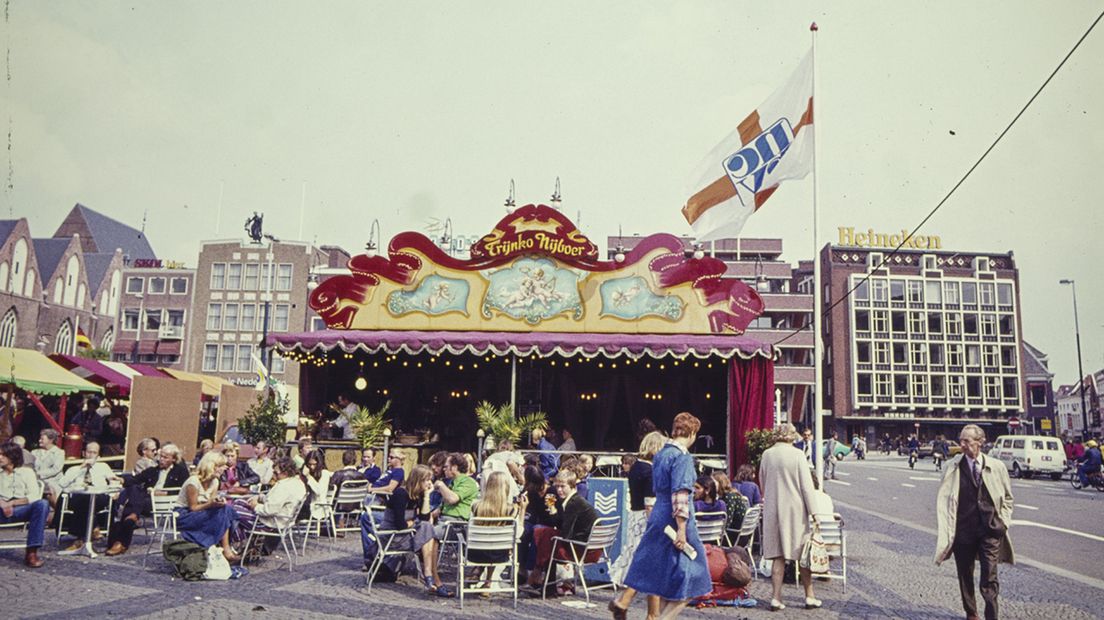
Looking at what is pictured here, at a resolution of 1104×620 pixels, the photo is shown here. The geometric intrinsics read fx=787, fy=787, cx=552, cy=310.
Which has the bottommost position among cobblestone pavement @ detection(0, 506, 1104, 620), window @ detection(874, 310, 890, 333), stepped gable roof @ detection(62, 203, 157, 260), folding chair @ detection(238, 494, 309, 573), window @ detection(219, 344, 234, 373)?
cobblestone pavement @ detection(0, 506, 1104, 620)

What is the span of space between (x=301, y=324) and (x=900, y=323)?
47397mm

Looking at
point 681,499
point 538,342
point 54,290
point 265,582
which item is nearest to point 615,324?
point 538,342

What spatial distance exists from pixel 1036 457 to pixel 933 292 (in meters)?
37.6

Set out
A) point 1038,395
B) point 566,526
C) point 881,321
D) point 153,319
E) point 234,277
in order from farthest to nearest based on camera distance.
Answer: point 1038,395 < point 881,321 < point 153,319 < point 234,277 < point 566,526

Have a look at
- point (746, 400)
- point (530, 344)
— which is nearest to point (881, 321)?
point (746, 400)

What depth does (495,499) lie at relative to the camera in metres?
7.99

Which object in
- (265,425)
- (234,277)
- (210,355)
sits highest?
(234,277)

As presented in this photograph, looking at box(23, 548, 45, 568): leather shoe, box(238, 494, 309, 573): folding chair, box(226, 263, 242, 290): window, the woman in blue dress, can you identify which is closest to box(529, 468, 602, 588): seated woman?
the woman in blue dress

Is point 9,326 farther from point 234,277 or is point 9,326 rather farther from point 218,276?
point 234,277

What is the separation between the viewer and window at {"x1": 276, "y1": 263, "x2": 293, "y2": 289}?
2143 inches

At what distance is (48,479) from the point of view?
10852mm

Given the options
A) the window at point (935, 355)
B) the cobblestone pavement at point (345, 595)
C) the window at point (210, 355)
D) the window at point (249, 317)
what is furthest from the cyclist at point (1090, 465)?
the window at point (210, 355)

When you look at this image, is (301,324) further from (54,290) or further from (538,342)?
(538,342)

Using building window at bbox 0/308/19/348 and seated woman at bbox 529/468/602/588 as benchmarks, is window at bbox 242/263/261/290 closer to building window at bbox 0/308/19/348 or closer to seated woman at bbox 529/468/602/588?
building window at bbox 0/308/19/348
